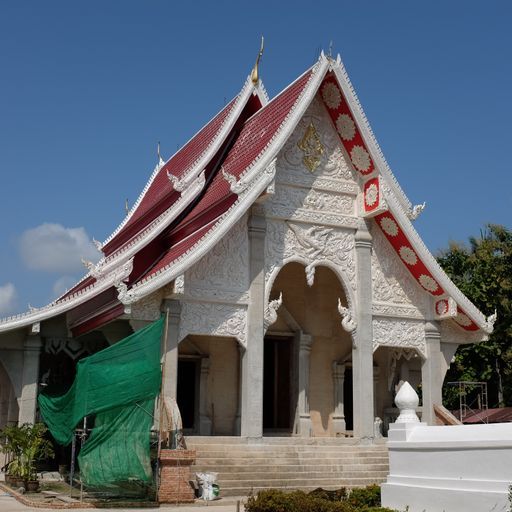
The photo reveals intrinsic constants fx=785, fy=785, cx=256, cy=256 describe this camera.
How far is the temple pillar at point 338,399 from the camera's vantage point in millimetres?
16016

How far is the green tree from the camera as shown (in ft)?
74.3

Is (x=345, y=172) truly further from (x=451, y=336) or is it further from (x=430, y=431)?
(x=430, y=431)

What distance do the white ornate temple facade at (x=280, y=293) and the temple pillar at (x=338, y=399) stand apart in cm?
3

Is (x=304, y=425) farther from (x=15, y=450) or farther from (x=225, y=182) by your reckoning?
(x=15, y=450)

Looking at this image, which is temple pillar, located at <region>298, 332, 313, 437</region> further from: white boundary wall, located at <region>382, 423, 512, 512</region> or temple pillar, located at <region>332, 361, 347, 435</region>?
white boundary wall, located at <region>382, 423, 512, 512</region>

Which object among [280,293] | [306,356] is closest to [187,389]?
[306,356]

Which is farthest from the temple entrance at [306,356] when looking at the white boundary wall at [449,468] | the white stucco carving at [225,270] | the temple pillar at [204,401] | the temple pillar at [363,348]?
the white boundary wall at [449,468]

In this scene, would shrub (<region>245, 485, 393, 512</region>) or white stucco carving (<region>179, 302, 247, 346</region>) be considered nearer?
shrub (<region>245, 485, 393, 512</region>)

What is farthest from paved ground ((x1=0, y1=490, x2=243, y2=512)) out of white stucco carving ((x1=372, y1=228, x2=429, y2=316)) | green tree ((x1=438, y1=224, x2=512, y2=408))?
green tree ((x1=438, y1=224, x2=512, y2=408))

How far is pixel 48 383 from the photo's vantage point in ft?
49.6

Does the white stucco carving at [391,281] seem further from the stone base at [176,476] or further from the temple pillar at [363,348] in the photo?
the stone base at [176,476]

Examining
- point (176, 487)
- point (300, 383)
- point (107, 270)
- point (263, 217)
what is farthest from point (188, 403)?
point (176, 487)

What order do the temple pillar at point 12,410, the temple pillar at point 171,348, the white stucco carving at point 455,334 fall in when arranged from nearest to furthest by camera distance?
the temple pillar at point 171,348
the temple pillar at point 12,410
the white stucco carving at point 455,334

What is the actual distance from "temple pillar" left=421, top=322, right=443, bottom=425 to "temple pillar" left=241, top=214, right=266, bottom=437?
3.62 metres
